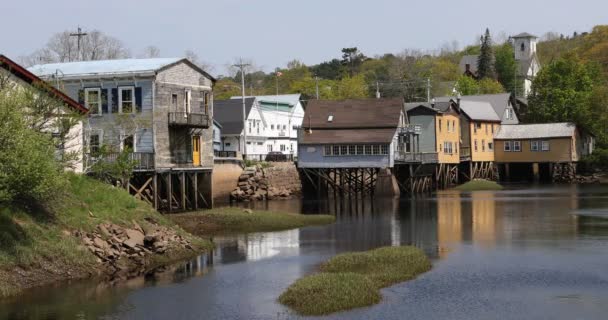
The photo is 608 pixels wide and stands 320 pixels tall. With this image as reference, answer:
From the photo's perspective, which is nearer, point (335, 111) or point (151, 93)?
point (151, 93)

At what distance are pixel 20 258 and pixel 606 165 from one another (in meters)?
77.0

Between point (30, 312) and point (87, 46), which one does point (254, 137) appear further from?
point (30, 312)

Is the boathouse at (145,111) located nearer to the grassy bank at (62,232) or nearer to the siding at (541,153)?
the grassy bank at (62,232)


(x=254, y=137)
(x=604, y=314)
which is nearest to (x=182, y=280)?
(x=604, y=314)

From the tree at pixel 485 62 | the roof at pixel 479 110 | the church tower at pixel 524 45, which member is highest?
the church tower at pixel 524 45

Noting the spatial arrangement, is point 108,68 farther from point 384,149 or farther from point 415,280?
point 415,280

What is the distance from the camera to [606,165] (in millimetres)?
91562

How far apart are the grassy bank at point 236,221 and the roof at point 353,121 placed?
78.9 ft

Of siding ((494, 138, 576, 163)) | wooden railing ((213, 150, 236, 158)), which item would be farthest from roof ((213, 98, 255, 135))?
siding ((494, 138, 576, 163))

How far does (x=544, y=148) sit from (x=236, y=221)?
180 ft

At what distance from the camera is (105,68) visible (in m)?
52.4

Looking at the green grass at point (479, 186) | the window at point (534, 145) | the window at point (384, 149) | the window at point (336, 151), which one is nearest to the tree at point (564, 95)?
the window at point (534, 145)

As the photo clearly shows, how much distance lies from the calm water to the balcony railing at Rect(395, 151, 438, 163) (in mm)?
24188

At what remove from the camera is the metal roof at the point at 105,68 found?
51.4 metres
